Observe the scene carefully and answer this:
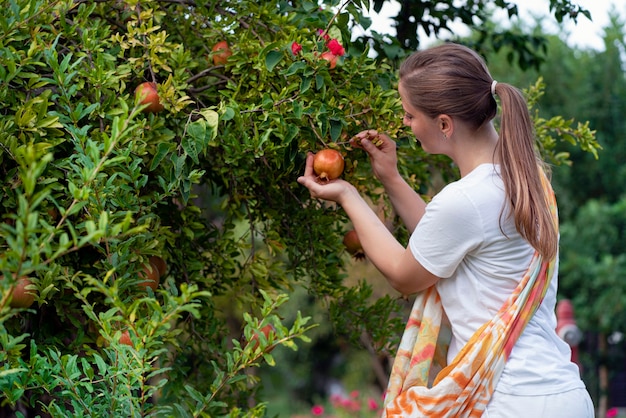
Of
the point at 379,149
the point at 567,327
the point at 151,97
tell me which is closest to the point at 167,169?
the point at 151,97

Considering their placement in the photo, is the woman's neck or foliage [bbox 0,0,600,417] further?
the woman's neck

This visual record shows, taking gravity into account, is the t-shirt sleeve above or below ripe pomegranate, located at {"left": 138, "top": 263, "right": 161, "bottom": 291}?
above

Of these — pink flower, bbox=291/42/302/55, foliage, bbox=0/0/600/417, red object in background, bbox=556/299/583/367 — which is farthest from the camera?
red object in background, bbox=556/299/583/367

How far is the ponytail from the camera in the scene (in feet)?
5.65

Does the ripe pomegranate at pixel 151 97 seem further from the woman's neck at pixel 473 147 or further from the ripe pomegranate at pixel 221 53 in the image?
the woman's neck at pixel 473 147

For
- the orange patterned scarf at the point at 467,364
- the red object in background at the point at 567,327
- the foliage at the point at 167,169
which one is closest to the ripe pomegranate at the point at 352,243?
the foliage at the point at 167,169

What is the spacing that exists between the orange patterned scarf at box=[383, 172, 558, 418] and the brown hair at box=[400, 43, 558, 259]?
81 mm

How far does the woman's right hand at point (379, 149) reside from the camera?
79.0 inches

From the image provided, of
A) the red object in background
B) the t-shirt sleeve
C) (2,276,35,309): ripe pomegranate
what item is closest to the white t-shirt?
the t-shirt sleeve

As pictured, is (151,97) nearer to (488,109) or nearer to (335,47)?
(335,47)

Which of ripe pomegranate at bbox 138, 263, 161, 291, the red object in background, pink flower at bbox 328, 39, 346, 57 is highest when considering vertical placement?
pink flower at bbox 328, 39, 346, 57

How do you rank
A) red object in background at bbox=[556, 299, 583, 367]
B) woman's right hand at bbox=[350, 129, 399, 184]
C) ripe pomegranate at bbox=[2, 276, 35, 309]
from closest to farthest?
ripe pomegranate at bbox=[2, 276, 35, 309], woman's right hand at bbox=[350, 129, 399, 184], red object in background at bbox=[556, 299, 583, 367]

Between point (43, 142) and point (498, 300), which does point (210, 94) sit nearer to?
point (43, 142)

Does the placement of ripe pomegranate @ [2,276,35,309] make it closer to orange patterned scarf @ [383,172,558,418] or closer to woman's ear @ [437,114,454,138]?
orange patterned scarf @ [383,172,558,418]
